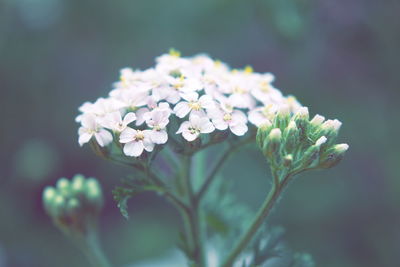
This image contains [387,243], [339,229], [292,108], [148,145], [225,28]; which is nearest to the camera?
[148,145]

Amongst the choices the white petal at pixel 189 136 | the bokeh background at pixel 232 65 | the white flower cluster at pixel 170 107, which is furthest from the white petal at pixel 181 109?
the bokeh background at pixel 232 65

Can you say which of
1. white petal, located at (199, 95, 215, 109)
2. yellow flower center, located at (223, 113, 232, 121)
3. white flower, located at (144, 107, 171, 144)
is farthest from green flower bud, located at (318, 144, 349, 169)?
white flower, located at (144, 107, 171, 144)

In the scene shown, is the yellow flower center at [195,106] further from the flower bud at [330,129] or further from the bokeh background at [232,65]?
the bokeh background at [232,65]

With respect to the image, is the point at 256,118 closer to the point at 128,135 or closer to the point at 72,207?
the point at 128,135

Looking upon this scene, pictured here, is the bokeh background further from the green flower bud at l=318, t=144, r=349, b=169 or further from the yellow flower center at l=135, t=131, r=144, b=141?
the yellow flower center at l=135, t=131, r=144, b=141

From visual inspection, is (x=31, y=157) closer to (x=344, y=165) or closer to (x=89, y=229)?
(x=89, y=229)

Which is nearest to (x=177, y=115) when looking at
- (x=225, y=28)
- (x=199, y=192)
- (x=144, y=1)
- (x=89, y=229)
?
(x=199, y=192)
